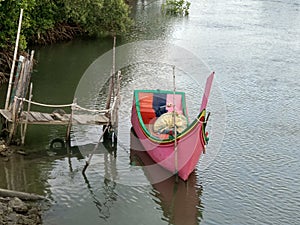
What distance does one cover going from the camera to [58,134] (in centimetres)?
1758

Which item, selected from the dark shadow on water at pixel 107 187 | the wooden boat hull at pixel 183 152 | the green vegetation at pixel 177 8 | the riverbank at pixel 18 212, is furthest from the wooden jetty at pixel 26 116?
the green vegetation at pixel 177 8

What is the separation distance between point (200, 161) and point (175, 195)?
241 cm

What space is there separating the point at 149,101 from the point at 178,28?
70.7 feet

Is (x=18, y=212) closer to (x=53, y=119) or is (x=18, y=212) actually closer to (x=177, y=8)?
(x=53, y=119)

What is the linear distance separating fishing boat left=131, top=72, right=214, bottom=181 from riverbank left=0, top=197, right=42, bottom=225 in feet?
14.3

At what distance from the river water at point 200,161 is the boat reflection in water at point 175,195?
0.09 ft

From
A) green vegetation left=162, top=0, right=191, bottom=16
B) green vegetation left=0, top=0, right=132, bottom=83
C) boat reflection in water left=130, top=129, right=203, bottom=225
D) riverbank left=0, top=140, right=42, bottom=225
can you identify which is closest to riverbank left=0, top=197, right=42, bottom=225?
riverbank left=0, top=140, right=42, bottom=225

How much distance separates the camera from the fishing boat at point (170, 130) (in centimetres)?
1428

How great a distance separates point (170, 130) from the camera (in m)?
15.9

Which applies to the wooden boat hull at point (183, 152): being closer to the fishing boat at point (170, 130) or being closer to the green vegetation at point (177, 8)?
the fishing boat at point (170, 130)

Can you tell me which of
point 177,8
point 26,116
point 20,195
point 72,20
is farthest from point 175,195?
point 177,8

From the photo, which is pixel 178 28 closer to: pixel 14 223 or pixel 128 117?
pixel 128 117

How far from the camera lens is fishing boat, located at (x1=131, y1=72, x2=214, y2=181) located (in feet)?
46.9

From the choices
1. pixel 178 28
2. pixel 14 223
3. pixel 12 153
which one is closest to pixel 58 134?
pixel 12 153
